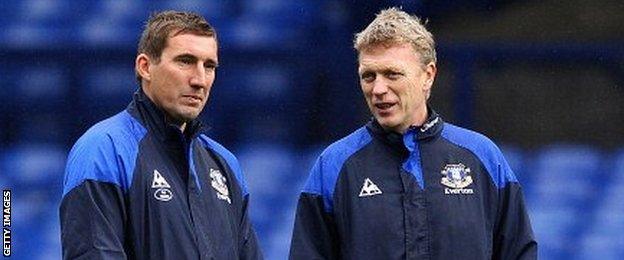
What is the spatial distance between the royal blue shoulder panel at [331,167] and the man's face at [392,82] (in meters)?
0.10

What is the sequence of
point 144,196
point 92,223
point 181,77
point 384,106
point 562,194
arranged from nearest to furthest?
point 92,223 → point 144,196 → point 181,77 → point 384,106 → point 562,194

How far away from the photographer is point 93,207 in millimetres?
3160

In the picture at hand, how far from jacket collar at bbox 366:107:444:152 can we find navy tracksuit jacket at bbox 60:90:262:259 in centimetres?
41

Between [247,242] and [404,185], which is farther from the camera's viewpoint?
[247,242]

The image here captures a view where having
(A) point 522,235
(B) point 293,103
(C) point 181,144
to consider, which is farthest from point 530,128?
(C) point 181,144

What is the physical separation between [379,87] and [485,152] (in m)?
0.34

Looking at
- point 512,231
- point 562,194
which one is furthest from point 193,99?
point 562,194

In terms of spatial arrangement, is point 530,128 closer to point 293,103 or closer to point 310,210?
point 293,103

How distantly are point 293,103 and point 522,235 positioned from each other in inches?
65.9

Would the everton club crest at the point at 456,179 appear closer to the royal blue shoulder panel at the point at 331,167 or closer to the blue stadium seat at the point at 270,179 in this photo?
the royal blue shoulder panel at the point at 331,167

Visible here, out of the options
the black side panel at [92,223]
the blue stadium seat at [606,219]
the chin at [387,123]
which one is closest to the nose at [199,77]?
the black side panel at [92,223]

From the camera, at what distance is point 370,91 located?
3.47m

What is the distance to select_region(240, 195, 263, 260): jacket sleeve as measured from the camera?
3602 millimetres

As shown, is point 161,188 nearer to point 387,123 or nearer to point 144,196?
point 144,196
